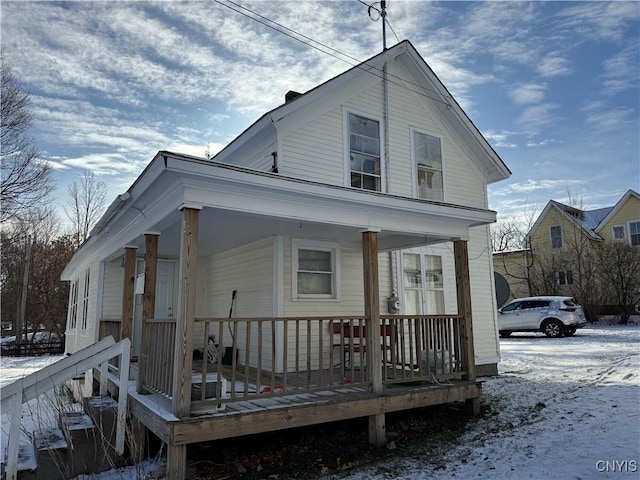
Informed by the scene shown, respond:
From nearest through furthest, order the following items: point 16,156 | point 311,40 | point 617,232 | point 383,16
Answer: point 311,40
point 383,16
point 16,156
point 617,232

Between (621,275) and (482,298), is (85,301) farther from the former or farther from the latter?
(621,275)

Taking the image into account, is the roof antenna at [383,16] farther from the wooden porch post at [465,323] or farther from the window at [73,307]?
the window at [73,307]

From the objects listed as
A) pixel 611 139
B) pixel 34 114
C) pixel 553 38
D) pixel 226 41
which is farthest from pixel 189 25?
pixel 34 114

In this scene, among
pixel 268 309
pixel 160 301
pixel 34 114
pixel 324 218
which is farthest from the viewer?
pixel 34 114

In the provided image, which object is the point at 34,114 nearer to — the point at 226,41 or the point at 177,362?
the point at 226,41

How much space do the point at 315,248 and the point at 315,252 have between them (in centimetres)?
10

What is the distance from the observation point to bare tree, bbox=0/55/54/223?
1889cm

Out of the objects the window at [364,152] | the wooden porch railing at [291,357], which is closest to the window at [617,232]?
the window at [364,152]

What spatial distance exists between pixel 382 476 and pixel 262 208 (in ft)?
10.5

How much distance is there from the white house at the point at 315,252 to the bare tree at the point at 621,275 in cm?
1638

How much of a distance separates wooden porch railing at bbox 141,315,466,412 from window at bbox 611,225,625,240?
25554 millimetres

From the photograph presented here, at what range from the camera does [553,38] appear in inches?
373

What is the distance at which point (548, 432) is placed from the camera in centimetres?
573

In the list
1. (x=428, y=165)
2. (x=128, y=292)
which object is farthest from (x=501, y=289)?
(x=128, y=292)
